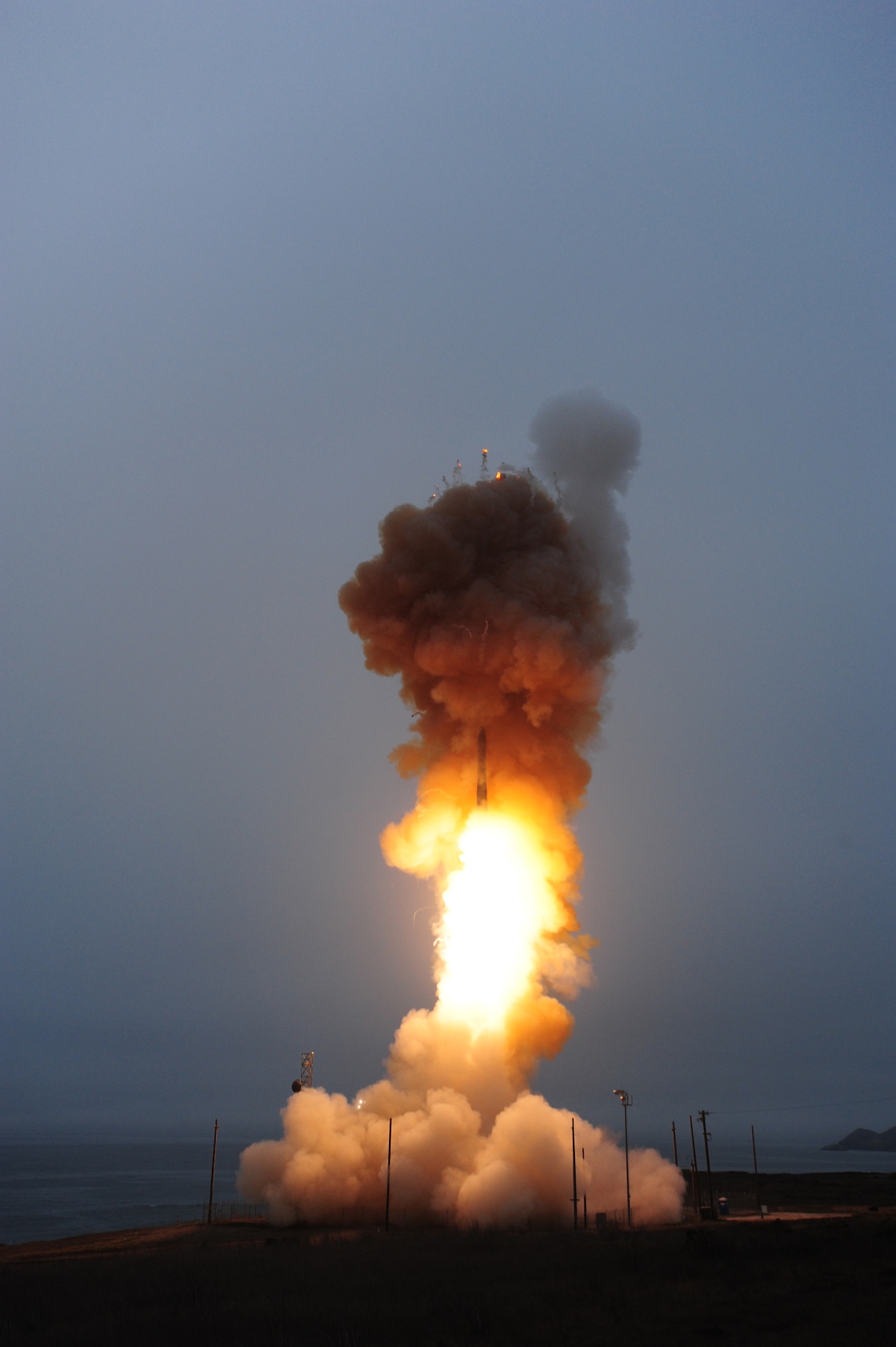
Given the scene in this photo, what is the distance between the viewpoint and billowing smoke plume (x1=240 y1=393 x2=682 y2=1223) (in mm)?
45594

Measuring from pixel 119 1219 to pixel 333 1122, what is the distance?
48.9m

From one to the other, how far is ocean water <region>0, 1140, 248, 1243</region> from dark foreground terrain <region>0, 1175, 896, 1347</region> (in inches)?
1598

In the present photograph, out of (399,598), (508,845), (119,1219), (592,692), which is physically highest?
(399,598)

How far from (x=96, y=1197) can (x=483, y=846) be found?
93.9m

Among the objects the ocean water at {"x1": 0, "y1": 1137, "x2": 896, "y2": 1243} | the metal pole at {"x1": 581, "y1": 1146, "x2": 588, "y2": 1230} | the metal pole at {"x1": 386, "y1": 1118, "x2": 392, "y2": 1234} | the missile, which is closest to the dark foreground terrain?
the metal pole at {"x1": 386, "y1": 1118, "x2": 392, "y2": 1234}

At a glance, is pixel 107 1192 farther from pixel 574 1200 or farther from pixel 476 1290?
pixel 476 1290

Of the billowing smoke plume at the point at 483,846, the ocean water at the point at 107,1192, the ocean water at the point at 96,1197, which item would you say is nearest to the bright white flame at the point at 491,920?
the billowing smoke plume at the point at 483,846

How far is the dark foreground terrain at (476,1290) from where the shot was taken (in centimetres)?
2295

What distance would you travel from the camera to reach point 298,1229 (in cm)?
4591

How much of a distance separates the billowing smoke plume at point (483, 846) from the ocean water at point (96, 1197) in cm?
3158

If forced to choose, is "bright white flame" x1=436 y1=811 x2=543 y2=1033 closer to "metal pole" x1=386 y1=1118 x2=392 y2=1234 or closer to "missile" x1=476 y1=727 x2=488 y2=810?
"missile" x1=476 y1=727 x2=488 y2=810

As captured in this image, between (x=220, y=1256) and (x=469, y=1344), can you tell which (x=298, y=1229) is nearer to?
(x=220, y=1256)

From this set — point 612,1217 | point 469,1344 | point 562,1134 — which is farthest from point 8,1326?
point 612,1217

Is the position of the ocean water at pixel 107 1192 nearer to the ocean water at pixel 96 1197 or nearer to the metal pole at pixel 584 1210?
the ocean water at pixel 96 1197
